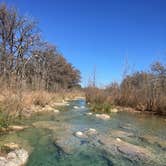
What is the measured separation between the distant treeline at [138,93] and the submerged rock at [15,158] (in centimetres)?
1071

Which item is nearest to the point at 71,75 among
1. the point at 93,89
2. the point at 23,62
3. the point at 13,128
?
the point at 23,62

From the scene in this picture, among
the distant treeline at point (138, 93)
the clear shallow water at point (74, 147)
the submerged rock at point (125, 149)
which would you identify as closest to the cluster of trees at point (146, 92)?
the distant treeline at point (138, 93)

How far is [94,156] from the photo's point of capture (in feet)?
18.3

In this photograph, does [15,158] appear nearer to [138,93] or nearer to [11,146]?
[11,146]

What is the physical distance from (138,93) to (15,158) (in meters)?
13.2

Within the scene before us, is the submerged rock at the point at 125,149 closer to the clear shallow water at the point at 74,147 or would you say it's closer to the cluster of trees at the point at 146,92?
the clear shallow water at the point at 74,147

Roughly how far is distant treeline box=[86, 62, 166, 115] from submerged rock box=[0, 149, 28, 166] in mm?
10708

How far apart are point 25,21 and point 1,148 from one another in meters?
24.5

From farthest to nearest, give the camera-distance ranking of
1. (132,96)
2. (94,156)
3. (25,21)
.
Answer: (25,21), (132,96), (94,156)

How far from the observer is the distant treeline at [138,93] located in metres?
15.5

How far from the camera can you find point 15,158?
4910mm

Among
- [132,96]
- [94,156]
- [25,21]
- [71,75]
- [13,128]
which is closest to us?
[94,156]

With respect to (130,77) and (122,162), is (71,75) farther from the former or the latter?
(122,162)

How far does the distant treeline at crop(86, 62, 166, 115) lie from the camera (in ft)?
51.0
